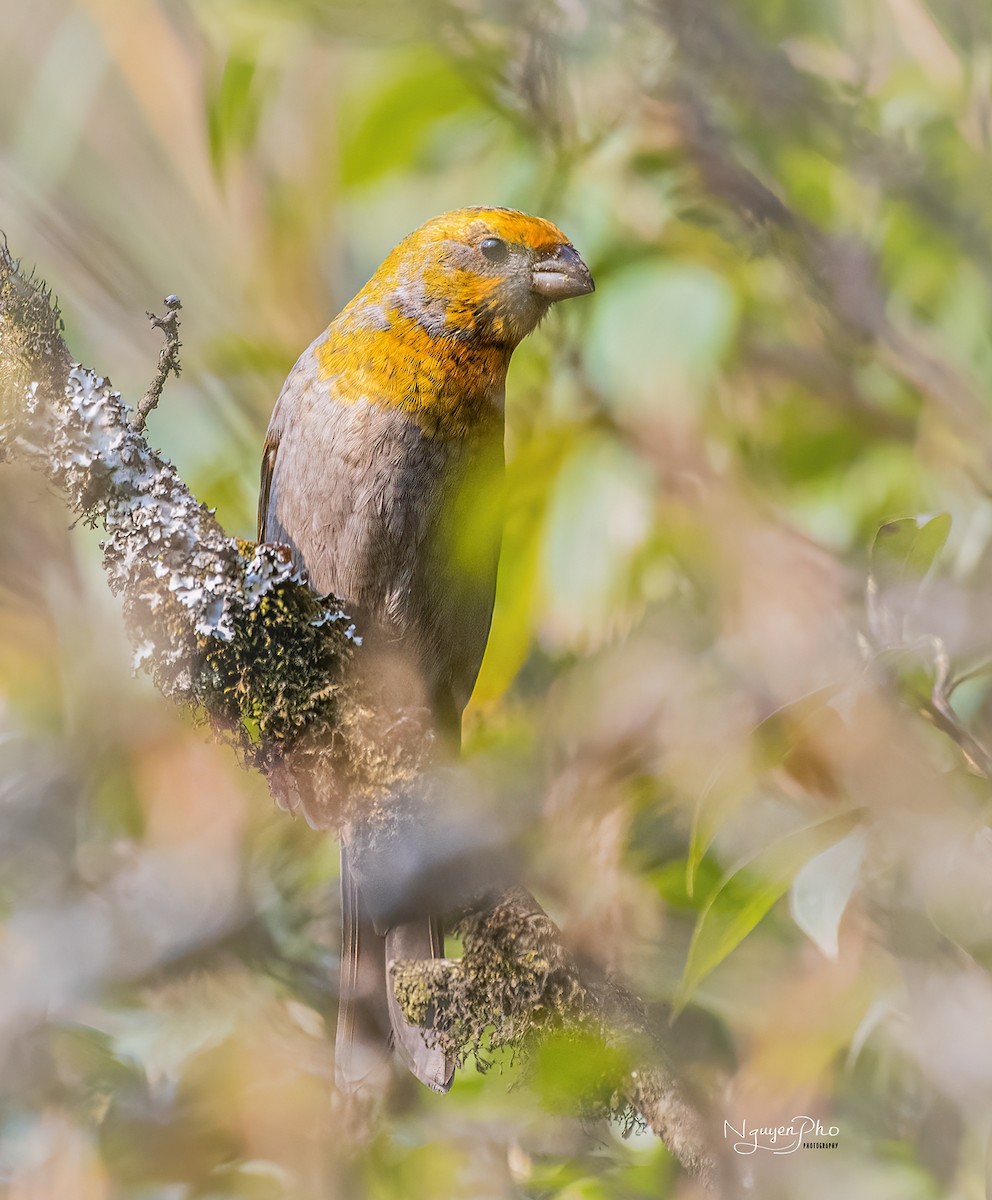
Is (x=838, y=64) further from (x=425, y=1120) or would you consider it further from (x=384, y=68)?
(x=425, y=1120)

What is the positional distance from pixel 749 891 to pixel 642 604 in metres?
0.58

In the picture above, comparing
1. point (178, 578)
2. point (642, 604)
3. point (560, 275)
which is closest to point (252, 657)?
point (178, 578)

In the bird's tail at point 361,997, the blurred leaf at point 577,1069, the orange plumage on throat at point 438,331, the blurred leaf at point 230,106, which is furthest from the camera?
the orange plumage on throat at point 438,331

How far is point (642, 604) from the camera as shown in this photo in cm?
170

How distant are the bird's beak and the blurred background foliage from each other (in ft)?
0.22

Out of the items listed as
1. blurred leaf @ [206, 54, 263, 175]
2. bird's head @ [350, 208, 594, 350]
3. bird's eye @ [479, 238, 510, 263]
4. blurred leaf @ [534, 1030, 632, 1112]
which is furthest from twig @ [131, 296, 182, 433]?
blurred leaf @ [534, 1030, 632, 1112]

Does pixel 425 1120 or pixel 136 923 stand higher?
pixel 136 923

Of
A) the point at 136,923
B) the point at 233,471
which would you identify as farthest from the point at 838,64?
the point at 136,923

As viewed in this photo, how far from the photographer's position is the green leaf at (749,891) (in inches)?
45.3

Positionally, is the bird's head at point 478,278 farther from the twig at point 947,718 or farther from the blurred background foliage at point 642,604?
the twig at point 947,718

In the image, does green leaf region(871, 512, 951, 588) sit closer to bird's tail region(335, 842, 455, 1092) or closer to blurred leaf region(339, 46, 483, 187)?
blurred leaf region(339, 46, 483, 187)

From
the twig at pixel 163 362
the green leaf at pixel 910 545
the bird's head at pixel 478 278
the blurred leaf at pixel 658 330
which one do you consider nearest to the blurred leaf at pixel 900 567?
the green leaf at pixel 910 545

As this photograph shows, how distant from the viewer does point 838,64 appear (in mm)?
1671

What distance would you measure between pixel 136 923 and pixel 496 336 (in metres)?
1.31
